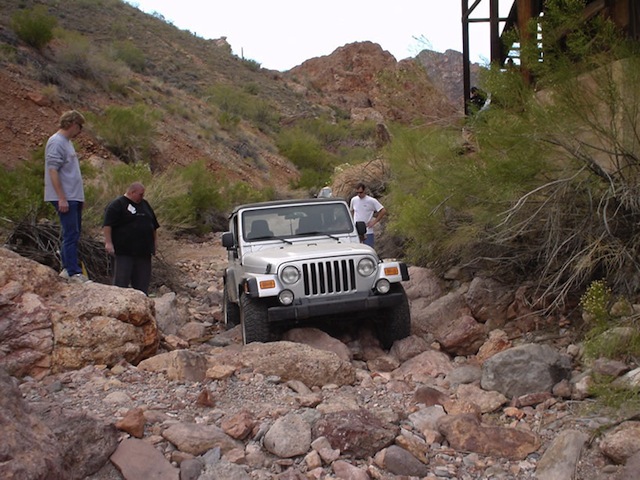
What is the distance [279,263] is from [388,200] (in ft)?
17.9

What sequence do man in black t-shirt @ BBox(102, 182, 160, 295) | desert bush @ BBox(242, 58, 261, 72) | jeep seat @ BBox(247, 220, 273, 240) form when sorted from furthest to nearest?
desert bush @ BBox(242, 58, 261, 72) → jeep seat @ BBox(247, 220, 273, 240) → man in black t-shirt @ BBox(102, 182, 160, 295)

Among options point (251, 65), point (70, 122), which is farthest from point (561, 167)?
point (251, 65)

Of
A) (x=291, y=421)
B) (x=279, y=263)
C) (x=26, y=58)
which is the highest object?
(x=26, y=58)

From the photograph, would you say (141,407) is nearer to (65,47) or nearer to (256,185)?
(256,185)

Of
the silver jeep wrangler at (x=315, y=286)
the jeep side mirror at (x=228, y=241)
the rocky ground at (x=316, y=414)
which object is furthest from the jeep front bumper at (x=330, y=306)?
the jeep side mirror at (x=228, y=241)

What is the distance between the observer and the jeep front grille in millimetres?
6141

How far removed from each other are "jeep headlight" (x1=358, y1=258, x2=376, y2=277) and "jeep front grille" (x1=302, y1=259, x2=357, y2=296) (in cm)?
7

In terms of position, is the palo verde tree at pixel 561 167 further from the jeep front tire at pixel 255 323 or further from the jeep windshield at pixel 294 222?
the jeep front tire at pixel 255 323

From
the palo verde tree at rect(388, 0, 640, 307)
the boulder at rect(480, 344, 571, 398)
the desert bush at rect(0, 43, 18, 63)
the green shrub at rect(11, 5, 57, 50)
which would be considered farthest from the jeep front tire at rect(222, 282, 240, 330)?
the green shrub at rect(11, 5, 57, 50)

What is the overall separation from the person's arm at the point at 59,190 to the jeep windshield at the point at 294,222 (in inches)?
78.7

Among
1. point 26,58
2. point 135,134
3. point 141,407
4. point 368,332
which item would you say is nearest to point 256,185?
point 135,134

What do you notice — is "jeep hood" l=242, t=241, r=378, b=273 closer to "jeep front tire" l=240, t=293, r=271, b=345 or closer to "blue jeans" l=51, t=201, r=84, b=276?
"jeep front tire" l=240, t=293, r=271, b=345

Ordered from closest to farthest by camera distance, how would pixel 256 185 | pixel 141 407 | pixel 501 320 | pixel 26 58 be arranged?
pixel 141 407, pixel 501 320, pixel 26 58, pixel 256 185

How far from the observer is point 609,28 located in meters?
5.70
